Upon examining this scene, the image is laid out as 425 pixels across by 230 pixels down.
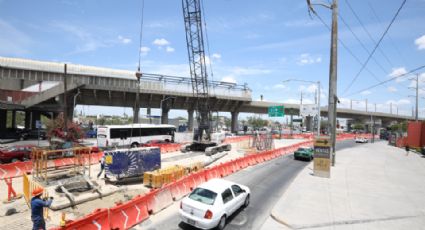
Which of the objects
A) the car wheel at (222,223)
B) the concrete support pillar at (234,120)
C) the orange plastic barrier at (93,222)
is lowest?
the car wheel at (222,223)

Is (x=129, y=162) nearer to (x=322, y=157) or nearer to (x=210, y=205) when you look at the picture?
(x=210, y=205)

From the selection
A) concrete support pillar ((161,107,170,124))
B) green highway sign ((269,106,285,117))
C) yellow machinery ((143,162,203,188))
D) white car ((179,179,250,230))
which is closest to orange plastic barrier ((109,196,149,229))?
white car ((179,179,250,230))

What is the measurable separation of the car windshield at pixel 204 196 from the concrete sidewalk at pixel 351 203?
251 cm

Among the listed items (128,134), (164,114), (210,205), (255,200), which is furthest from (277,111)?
(210,205)

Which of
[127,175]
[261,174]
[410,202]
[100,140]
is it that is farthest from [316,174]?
[100,140]

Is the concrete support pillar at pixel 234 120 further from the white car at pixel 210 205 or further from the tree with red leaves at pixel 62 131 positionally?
the white car at pixel 210 205

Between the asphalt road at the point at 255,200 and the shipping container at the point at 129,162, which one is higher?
the shipping container at the point at 129,162

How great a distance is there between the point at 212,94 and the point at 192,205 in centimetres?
5362

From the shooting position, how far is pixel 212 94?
6391cm

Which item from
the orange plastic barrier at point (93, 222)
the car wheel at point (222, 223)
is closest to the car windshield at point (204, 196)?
the car wheel at point (222, 223)

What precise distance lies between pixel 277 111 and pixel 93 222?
65.3 metres

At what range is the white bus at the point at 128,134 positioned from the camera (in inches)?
1419

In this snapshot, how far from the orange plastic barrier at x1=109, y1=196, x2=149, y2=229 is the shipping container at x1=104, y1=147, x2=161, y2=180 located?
7276 millimetres

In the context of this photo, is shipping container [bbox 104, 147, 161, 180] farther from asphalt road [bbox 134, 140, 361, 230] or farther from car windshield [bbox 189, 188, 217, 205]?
car windshield [bbox 189, 188, 217, 205]
